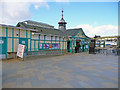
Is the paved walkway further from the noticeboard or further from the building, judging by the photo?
the noticeboard

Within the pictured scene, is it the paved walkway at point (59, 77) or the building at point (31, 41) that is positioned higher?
the building at point (31, 41)

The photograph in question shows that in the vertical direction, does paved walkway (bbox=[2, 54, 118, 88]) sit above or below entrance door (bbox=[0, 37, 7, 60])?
below

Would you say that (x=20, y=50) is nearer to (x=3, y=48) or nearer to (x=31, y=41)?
(x=3, y=48)

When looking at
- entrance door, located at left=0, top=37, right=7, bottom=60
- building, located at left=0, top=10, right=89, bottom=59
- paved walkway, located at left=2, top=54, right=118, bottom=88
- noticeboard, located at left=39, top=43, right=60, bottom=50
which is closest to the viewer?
paved walkway, located at left=2, top=54, right=118, bottom=88

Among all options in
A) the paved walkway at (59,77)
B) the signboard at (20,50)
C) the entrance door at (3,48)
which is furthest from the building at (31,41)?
the paved walkway at (59,77)

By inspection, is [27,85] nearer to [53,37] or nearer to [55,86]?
[55,86]

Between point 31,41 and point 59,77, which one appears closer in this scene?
point 59,77

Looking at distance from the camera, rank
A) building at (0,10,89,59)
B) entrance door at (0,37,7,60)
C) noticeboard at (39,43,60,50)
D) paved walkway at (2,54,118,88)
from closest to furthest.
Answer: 1. paved walkway at (2,54,118,88)
2. entrance door at (0,37,7,60)
3. building at (0,10,89,59)
4. noticeboard at (39,43,60,50)

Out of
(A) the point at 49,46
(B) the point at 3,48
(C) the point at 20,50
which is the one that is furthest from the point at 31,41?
(B) the point at 3,48

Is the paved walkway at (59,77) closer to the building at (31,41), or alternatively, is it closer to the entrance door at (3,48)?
the entrance door at (3,48)

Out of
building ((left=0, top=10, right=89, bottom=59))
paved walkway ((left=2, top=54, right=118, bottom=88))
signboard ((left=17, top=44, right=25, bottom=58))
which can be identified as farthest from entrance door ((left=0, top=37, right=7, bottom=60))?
paved walkway ((left=2, top=54, right=118, bottom=88))

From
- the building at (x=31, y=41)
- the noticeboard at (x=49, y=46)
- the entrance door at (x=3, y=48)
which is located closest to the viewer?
the entrance door at (x=3, y=48)

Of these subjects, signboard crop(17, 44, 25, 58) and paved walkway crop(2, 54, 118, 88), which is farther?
signboard crop(17, 44, 25, 58)

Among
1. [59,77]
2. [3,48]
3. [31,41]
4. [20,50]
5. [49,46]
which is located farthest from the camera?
[49,46]
